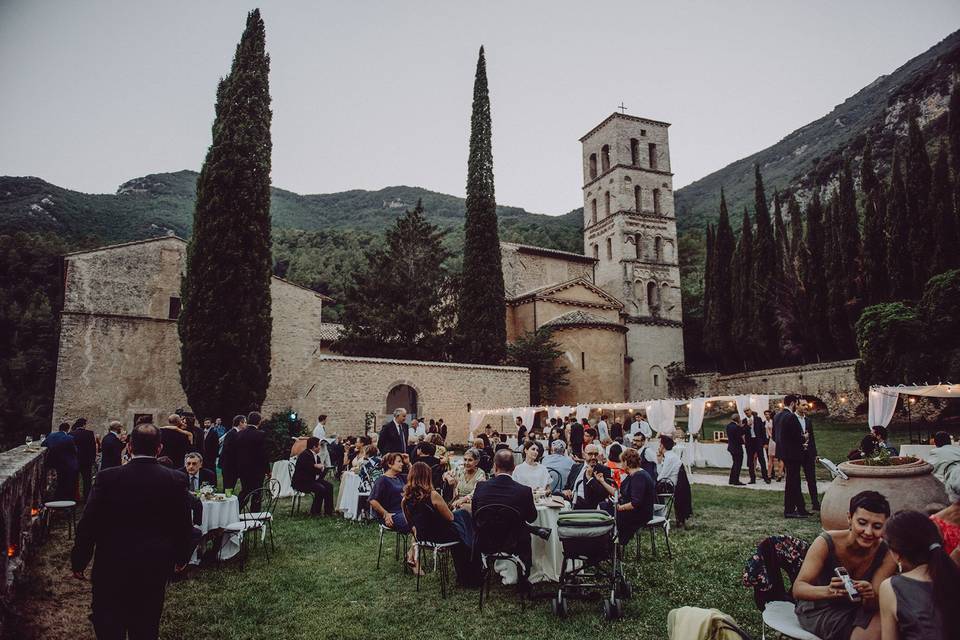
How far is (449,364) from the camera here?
24.7 metres

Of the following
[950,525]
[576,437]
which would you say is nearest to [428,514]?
[950,525]

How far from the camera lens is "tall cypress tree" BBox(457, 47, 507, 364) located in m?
26.8

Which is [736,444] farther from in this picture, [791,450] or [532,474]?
[532,474]

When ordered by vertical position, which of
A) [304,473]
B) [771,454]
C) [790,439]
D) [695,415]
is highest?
[695,415]

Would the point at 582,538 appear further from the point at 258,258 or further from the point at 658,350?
the point at 658,350

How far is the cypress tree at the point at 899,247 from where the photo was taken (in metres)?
22.8

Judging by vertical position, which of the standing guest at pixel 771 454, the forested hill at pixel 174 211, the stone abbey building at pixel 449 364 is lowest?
the standing guest at pixel 771 454

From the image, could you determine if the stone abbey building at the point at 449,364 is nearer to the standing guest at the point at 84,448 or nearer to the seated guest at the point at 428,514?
the standing guest at the point at 84,448

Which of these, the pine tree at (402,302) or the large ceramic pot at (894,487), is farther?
the pine tree at (402,302)

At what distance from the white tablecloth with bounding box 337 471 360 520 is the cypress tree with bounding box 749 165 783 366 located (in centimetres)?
2817

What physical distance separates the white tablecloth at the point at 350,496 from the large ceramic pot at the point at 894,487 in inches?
279

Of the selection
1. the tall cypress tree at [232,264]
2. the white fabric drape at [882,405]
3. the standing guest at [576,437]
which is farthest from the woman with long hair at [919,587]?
the tall cypress tree at [232,264]

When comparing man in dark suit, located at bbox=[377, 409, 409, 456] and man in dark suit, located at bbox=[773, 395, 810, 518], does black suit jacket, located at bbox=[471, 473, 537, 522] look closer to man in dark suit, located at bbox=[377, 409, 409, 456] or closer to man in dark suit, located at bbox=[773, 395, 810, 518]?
man in dark suit, located at bbox=[773, 395, 810, 518]

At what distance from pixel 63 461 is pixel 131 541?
290 inches
